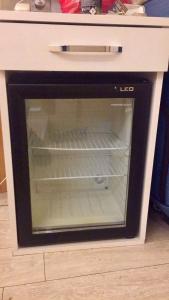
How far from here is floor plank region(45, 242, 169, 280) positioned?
95 cm

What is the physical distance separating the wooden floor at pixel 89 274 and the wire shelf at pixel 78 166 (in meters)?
0.31

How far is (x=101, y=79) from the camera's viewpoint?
916 millimetres

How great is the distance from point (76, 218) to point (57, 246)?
0.45 feet

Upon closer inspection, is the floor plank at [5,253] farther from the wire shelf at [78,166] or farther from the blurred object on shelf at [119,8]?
the blurred object on shelf at [119,8]

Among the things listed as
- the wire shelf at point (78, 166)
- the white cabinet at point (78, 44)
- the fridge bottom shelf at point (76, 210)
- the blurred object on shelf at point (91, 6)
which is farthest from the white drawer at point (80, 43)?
the fridge bottom shelf at point (76, 210)

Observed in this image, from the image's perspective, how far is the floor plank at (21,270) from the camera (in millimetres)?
908

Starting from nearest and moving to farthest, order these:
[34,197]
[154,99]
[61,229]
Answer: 1. [154,99]
2. [61,229]
3. [34,197]

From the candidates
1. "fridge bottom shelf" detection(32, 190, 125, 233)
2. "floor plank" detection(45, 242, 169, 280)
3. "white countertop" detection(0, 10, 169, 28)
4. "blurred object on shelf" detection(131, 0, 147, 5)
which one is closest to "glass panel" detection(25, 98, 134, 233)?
"fridge bottom shelf" detection(32, 190, 125, 233)

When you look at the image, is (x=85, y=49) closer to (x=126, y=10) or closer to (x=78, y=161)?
(x=126, y=10)

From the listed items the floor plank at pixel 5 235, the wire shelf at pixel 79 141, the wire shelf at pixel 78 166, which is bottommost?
the floor plank at pixel 5 235

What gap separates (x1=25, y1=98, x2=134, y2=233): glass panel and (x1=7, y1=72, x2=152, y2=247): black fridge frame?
1.2 inches

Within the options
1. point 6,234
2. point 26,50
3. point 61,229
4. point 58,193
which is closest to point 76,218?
point 61,229

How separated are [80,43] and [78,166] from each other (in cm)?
60

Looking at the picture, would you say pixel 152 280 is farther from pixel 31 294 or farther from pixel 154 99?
pixel 154 99
